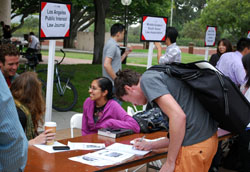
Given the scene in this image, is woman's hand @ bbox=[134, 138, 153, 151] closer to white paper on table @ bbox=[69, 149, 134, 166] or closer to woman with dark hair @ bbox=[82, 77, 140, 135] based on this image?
white paper on table @ bbox=[69, 149, 134, 166]

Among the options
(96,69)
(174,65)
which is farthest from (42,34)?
(96,69)

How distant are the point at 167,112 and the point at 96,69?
1340 centimetres

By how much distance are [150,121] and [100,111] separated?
0.64 m

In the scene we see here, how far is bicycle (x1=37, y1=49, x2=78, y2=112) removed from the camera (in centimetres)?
852

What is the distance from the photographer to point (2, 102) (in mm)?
1368

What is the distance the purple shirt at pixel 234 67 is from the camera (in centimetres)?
621

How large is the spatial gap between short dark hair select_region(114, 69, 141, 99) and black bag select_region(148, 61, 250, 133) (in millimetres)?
202

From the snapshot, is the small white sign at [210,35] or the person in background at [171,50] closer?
the person in background at [171,50]

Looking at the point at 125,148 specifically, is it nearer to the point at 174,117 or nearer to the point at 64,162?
the point at 64,162

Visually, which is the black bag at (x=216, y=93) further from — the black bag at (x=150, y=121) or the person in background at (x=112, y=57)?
the person in background at (x=112, y=57)

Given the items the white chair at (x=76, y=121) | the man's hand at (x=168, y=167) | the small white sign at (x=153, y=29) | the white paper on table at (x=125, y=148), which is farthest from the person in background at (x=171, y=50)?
the man's hand at (x=168, y=167)

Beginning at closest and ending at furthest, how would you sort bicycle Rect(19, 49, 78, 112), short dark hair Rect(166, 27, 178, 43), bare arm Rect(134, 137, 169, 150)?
bare arm Rect(134, 137, 169, 150)
short dark hair Rect(166, 27, 178, 43)
bicycle Rect(19, 49, 78, 112)

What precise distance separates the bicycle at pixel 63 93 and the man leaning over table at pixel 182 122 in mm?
6131

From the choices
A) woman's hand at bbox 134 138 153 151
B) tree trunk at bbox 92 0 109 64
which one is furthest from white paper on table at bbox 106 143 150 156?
tree trunk at bbox 92 0 109 64
